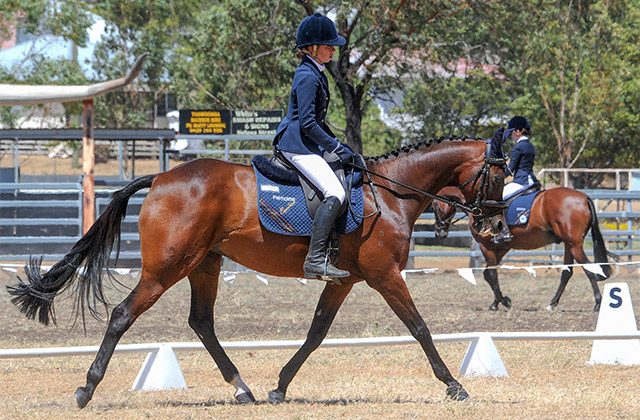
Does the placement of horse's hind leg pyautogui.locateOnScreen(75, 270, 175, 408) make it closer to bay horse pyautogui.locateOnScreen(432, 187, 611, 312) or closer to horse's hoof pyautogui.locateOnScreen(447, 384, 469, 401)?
horse's hoof pyautogui.locateOnScreen(447, 384, 469, 401)

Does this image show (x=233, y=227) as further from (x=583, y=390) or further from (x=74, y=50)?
(x=74, y=50)

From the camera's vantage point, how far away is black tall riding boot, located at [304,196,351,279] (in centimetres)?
646

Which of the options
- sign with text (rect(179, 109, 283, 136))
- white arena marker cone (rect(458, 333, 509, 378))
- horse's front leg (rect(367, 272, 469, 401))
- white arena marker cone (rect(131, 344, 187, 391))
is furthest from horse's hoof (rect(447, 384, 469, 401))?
sign with text (rect(179, 109, 283, 136))

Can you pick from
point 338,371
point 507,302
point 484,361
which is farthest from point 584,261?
point 338,371

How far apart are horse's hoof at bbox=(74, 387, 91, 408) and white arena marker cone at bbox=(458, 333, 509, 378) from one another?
340 centimetres

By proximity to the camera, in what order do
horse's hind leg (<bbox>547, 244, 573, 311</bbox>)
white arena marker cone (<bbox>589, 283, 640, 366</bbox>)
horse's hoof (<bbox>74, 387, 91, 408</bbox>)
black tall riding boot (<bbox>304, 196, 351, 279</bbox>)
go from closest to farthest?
horse's hoof (<bbox>74, 387, 91, 408</bbox>), black tall riding boot (<bbox>304, 196, 351, 279</bbox>), white arena marker cone (<bbox>589, 283, 640, 366</bbox>), horse's hind leg (<bbox>547, 244, 573, 311</bbox>)

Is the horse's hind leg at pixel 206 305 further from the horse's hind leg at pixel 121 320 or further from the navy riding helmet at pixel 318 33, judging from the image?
the navy riding helmet at pixel 318 33

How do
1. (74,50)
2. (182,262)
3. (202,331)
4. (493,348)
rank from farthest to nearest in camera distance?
(74,50) → (493,348) → (202,331) → (182,262)

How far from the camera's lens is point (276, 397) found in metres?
6.81

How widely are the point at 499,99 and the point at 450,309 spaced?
18077mm

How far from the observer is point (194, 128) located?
68.6ft

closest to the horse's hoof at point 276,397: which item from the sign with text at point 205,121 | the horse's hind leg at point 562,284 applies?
the horse's hind leg at point 562,284

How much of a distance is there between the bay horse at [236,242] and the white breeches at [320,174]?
342 mm

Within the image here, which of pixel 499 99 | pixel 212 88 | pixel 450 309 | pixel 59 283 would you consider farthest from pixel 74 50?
pixel 59 283
